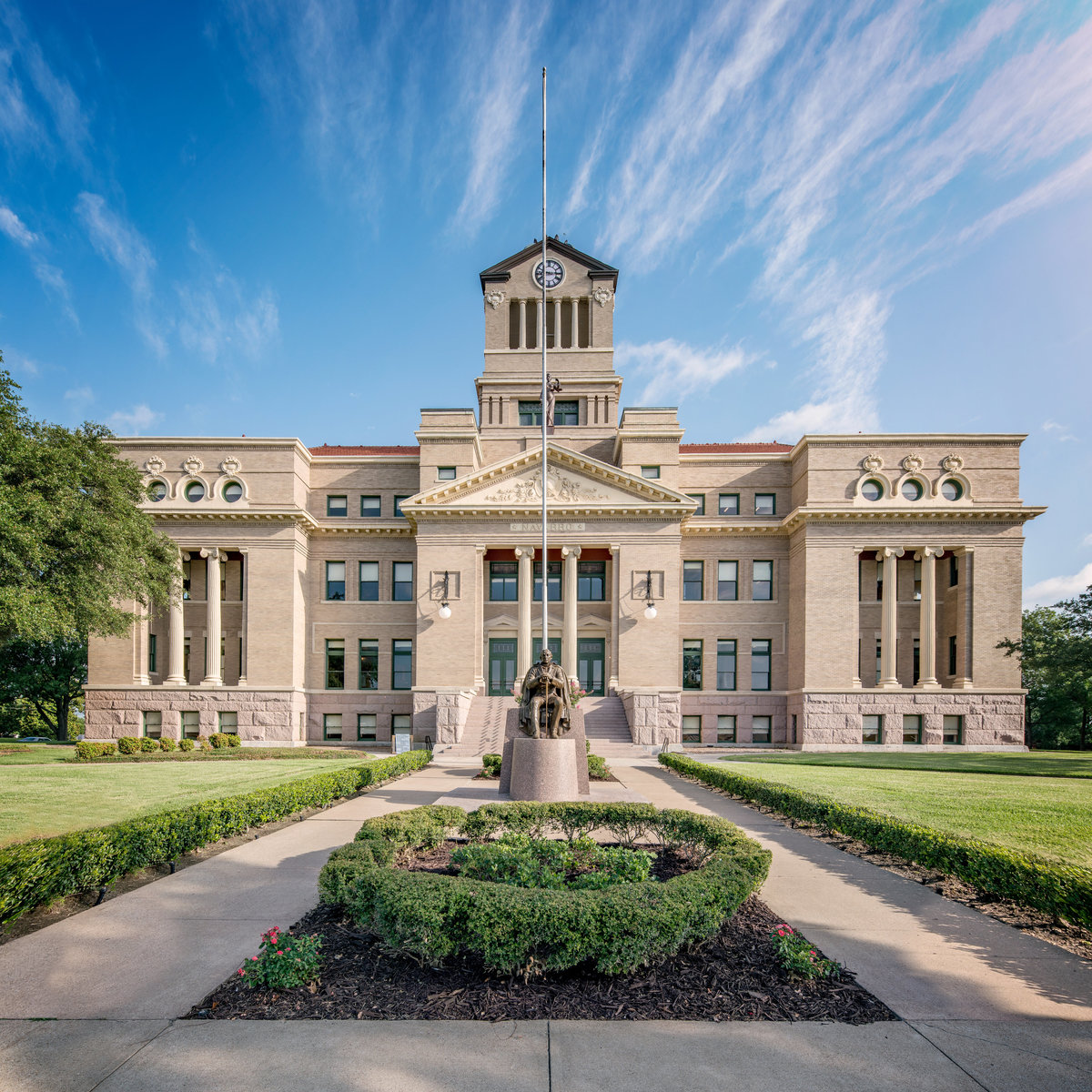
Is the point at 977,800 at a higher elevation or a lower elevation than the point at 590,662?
lower

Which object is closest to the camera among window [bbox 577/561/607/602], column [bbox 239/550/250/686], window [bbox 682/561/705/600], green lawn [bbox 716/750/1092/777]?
green lawn [bbox 716/750/1092/777]

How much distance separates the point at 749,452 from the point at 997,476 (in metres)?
13.3

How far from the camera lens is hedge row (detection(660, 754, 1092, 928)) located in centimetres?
769

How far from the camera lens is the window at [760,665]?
1592 inches

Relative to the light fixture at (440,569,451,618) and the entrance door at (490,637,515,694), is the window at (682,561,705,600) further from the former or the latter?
the light fixture at (440,569,451,618)

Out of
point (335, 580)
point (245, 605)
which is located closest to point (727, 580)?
point (335, 580)

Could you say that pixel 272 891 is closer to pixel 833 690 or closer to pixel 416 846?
pixel 416 846

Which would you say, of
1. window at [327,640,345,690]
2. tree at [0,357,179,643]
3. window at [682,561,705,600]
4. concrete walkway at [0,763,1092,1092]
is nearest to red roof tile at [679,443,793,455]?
window at [682,561,705,600]

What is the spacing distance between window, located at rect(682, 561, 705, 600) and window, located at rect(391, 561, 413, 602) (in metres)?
16.3

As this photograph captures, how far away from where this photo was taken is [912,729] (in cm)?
3750

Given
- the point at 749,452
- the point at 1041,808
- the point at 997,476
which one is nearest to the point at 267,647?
the point at 749,452

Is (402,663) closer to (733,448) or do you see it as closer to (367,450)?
(367,450)

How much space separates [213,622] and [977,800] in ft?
119

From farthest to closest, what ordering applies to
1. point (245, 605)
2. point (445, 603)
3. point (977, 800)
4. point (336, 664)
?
point (336, 664) → point (245, 605) → point (445, 603) → point (977, 800)
